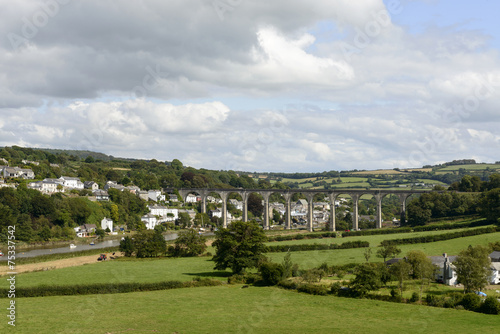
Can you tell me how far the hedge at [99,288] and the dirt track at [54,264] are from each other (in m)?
12.9

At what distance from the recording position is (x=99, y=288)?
40.5 meters

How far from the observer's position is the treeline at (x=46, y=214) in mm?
79062

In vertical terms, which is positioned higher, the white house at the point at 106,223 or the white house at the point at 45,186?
the white house at the point at 45,186

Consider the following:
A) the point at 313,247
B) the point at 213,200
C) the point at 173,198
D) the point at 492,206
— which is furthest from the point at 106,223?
the point at 492,206

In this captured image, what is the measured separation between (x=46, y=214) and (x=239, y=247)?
53.2 metres

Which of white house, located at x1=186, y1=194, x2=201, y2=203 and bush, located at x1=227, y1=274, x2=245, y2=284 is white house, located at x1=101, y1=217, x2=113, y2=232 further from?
bush, located at x1=227, y1=274, x2=245, y2=284

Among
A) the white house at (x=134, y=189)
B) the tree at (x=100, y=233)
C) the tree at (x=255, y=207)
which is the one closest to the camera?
the tree at (x=100, y=233)

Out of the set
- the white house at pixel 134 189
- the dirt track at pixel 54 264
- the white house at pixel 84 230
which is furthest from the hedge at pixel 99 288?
the white house at pixel 134 189

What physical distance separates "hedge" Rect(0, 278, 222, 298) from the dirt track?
1293cm

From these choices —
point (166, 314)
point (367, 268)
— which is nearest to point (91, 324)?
point (166, 314)

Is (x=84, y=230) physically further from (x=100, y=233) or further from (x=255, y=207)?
(x=255, y=207)

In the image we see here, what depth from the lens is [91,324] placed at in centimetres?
Result: 3009

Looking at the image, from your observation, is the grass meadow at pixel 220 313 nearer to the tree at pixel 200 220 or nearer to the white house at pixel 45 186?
the white house at pixel 45 186

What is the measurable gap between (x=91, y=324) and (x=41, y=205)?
2506 inches
